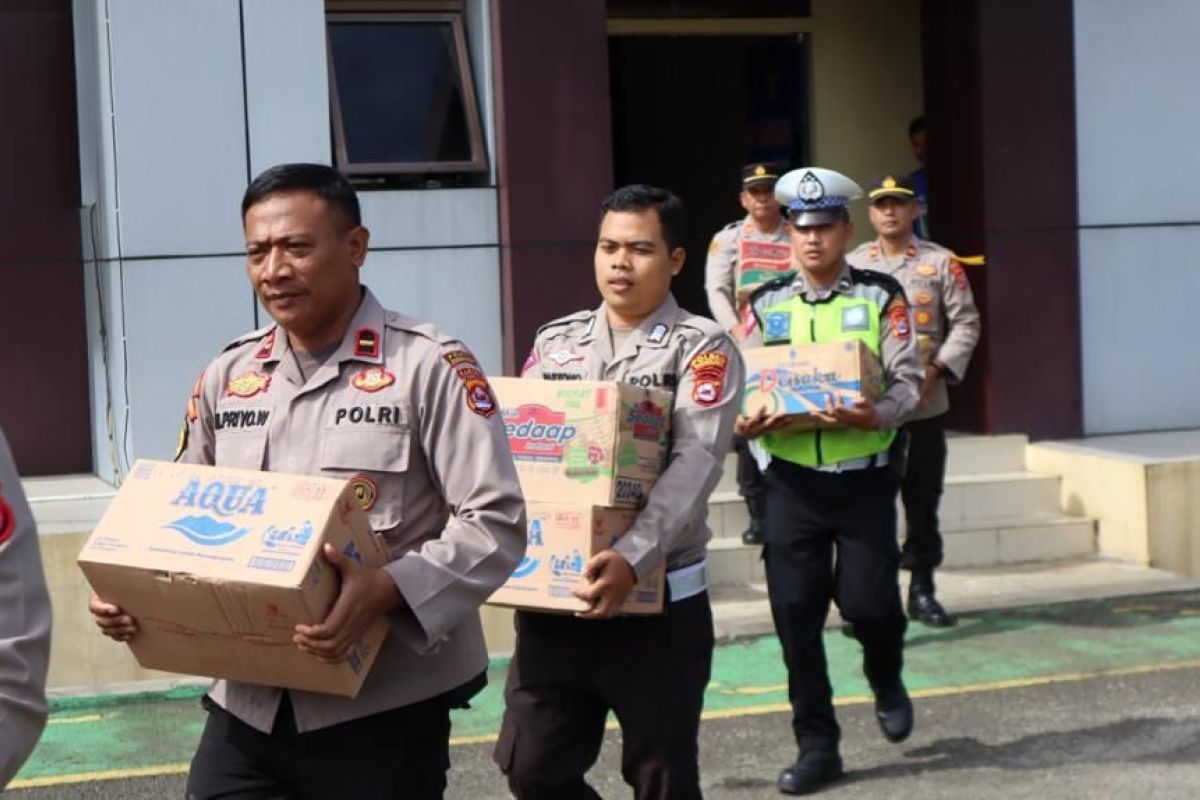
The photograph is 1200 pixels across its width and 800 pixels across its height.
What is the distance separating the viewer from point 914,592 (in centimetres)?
919

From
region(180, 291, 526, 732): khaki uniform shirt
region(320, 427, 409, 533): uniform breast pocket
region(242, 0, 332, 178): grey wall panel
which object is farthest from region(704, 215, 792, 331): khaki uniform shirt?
region(320, 427, 409, 533): uniform breast pocket

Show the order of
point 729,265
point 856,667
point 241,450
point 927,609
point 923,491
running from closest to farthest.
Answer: point 241,450
point 856,667
point 927,609
point 923,491
point 729,265

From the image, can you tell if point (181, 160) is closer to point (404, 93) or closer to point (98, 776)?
point (404, 93)

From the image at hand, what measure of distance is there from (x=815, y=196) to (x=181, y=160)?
4.23 meters

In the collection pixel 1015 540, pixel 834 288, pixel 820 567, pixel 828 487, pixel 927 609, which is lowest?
pixel 927 609

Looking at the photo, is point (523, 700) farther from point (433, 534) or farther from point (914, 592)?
point (914, 592)

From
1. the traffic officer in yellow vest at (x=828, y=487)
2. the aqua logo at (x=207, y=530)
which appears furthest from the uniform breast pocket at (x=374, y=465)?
the traffic officer in yellow vest at (x=828, y=487)

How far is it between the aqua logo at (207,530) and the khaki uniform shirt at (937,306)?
19.7ft

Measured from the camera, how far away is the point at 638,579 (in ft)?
15.2

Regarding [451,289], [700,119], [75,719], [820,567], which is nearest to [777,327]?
[820,567]

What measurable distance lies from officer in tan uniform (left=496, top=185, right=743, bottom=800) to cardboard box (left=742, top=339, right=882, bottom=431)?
4.45 ft

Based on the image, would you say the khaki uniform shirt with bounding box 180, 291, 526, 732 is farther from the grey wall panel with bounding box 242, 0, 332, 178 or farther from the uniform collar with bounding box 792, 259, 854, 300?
the grey wall panel with bounding box 242, 0, 332, 178

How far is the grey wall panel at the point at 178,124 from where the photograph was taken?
Answer: 9391 millimetres

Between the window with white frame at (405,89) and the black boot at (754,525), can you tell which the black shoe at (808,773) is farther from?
the window with white frame at (405,89)
